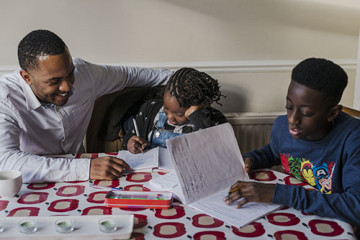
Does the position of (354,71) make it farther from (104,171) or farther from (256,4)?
(104,171)

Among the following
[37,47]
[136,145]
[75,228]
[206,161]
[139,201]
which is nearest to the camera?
[75,228]

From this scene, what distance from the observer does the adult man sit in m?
1.38

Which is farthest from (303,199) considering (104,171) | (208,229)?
(104,171)

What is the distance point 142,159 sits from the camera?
5.08ft

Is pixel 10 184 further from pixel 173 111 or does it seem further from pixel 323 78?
pixel 323 78

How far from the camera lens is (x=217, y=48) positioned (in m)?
2.33

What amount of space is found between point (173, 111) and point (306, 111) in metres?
0.65

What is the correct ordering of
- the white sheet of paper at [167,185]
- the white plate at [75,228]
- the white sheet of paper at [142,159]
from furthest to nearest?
the white sheet of paper at [142,159], the white sheet of paper at [167,185], the white plate at [75,228]

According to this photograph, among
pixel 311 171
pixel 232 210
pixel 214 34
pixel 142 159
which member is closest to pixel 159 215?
pixel 232 210

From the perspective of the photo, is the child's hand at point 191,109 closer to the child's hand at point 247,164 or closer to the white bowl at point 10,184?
the child's hand at point 247,164

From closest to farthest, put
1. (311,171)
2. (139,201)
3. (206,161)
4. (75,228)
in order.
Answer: (75,228), (139,201), (206,161), (311,171)

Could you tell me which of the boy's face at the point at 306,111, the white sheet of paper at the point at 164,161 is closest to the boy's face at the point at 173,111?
the white sheet of paper at the point at 164,161

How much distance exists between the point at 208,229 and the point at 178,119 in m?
0.79

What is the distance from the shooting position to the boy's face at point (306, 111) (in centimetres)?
124
